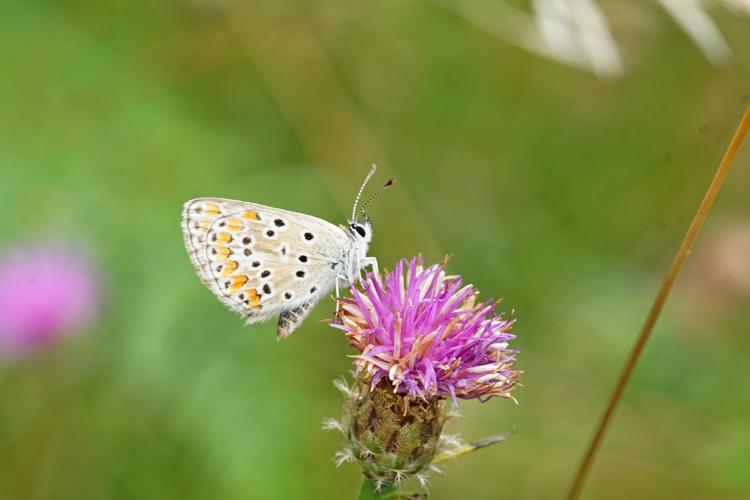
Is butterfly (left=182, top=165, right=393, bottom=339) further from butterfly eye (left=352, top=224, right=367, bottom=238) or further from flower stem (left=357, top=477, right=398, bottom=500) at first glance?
flower stem (left=357, top=477, right=398, bottom=500)

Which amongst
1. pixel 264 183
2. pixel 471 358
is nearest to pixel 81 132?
pixel 264 183

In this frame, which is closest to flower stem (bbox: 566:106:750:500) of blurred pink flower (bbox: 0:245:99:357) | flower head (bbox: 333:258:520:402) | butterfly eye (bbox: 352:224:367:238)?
flower head (bbox: 333:258:520:402)

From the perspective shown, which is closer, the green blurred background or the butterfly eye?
the butterfly eye

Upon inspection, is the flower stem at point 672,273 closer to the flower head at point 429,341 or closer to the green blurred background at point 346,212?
the flower head at point 429,341

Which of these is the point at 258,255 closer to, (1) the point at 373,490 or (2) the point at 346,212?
(1) the point at 373,490

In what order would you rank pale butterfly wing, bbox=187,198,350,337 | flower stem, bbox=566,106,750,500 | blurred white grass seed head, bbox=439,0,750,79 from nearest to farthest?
flower stem, bbox=566,106,750,500, pale butterfly wing, bbox=187,198,350,337, blurred white grass seed head, bbox=439,0,750,79

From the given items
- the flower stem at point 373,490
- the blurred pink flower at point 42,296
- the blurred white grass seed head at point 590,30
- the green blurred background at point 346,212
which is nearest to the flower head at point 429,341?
the flower stem at point 373,490
